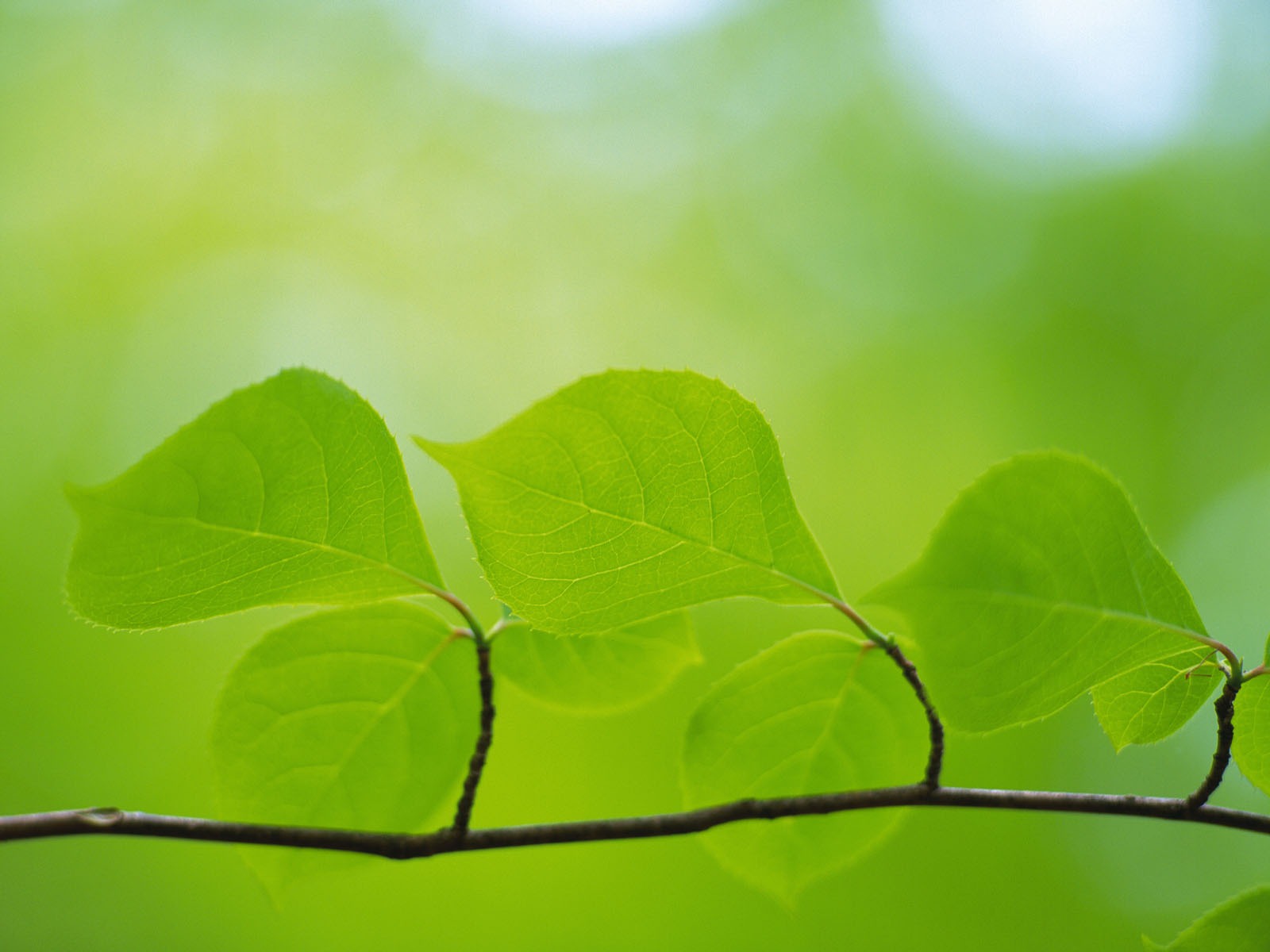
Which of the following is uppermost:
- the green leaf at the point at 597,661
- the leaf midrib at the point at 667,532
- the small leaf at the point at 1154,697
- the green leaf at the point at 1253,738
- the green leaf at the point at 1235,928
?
the leaf midrib at the point at 667,532

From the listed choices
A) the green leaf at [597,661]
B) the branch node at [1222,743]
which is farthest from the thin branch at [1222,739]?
the green leaf at [597,661]

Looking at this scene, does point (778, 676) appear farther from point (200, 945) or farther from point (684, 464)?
point (200, 945)

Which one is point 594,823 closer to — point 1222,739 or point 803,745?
point 803,745

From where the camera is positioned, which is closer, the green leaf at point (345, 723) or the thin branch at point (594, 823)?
the thin branch at point (594, 823)

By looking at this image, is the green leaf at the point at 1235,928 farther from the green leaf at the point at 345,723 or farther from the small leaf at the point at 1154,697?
the green leaf at the point at 345,723

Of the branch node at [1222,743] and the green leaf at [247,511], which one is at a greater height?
the green leaf at [247,511]

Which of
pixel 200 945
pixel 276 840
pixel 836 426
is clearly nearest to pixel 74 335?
pixel 200 945
